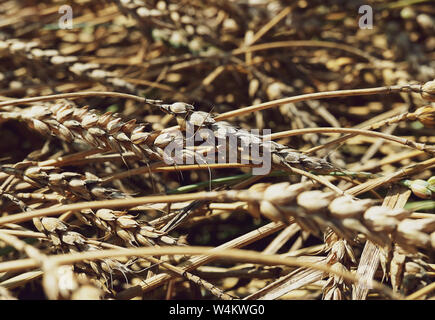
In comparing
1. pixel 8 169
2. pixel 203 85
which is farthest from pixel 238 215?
pixel 8 169

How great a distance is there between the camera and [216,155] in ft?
3.47

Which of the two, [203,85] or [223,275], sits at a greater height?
[203,85]

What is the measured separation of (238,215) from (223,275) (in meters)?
0.31

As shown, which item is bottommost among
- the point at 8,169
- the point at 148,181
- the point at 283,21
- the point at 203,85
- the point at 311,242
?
the point at 311,242

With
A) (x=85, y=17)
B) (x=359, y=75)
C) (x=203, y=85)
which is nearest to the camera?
(x=203, y=85)

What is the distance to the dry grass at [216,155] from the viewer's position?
80 centimetres

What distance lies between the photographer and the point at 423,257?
903 millimetres

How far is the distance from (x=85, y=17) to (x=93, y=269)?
1443mm

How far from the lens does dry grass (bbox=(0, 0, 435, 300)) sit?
0.80 meters

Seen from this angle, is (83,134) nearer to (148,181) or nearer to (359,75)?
(148,181)
